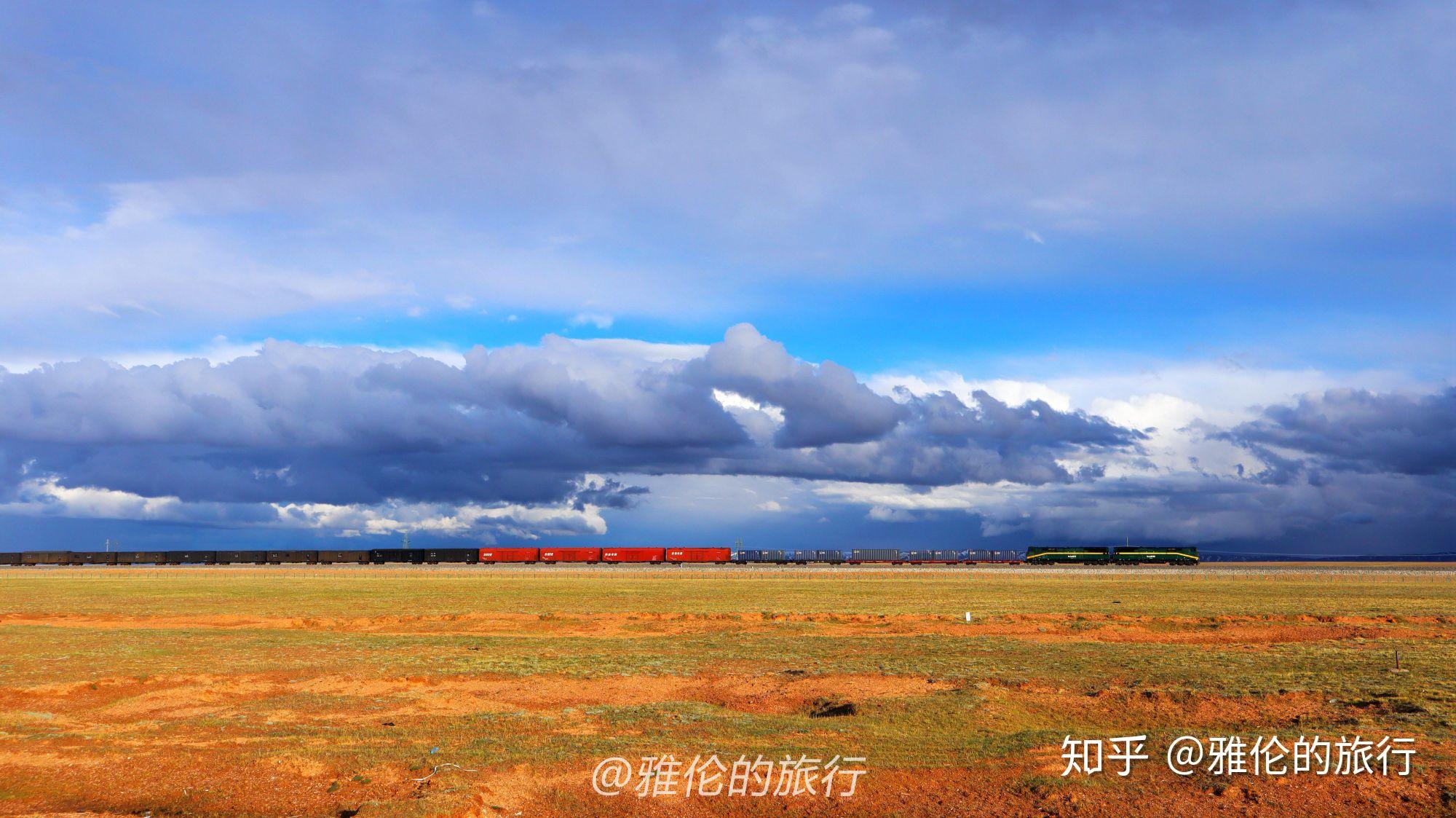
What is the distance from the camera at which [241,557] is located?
136 meters

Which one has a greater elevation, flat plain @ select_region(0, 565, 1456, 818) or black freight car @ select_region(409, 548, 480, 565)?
flat plain @ select_region(0, 565, 1456, 818)

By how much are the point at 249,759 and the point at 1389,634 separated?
38559 millimetres

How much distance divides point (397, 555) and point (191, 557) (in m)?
34.4

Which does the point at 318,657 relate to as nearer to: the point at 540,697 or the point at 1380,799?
the point at 540,697

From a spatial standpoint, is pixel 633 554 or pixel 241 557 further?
pixel 241 557

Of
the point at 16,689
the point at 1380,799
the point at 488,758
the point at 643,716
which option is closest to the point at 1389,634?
the point at 1380,799

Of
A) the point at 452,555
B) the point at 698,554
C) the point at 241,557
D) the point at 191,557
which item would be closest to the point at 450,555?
the point at 452,555

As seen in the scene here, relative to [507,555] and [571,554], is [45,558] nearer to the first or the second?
[507,555]

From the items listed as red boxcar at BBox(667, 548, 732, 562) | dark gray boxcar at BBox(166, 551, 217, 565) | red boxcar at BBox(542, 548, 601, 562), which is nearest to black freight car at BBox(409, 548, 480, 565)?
red boxcar at BBox(542, 548, 601, 562)

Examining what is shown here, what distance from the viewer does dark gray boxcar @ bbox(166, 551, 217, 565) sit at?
135 m

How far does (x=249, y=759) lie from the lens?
599 inches

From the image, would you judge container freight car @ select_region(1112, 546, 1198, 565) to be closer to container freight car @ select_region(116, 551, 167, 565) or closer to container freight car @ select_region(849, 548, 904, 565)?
container freight car @ select_region(849, 548, 904, 565)

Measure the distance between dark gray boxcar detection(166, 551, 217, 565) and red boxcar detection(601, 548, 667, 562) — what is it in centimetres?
6356

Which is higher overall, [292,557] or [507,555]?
[292,557]
